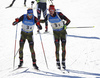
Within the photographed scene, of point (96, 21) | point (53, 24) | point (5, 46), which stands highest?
point (53, 24)

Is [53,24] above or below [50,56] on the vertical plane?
above

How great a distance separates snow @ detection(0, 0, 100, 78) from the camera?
6.85 meters

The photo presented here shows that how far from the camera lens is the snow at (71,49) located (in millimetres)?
6848

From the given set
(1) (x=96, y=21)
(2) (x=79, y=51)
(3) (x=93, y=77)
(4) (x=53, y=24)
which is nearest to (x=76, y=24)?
(1) (x=96, y=21)

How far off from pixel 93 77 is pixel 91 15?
8.51 meters

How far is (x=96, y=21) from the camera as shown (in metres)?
12.5

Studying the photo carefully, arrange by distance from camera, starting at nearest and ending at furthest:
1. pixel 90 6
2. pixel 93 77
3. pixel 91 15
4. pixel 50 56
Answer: pixel 93 77 < pixel 50 56 < pixel 91 15 < pixel 90 6

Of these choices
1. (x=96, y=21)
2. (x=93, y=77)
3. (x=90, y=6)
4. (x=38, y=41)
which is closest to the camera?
(x=93, y=77)

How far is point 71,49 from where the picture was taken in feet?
30.1

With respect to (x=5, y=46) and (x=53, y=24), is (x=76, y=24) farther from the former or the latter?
(x=53, y=24)

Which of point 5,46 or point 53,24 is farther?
point 5,46

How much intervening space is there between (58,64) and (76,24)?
243 inches

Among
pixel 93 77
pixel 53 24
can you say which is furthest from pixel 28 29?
pixel 93 77

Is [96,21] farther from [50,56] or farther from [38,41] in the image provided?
[50,56]
